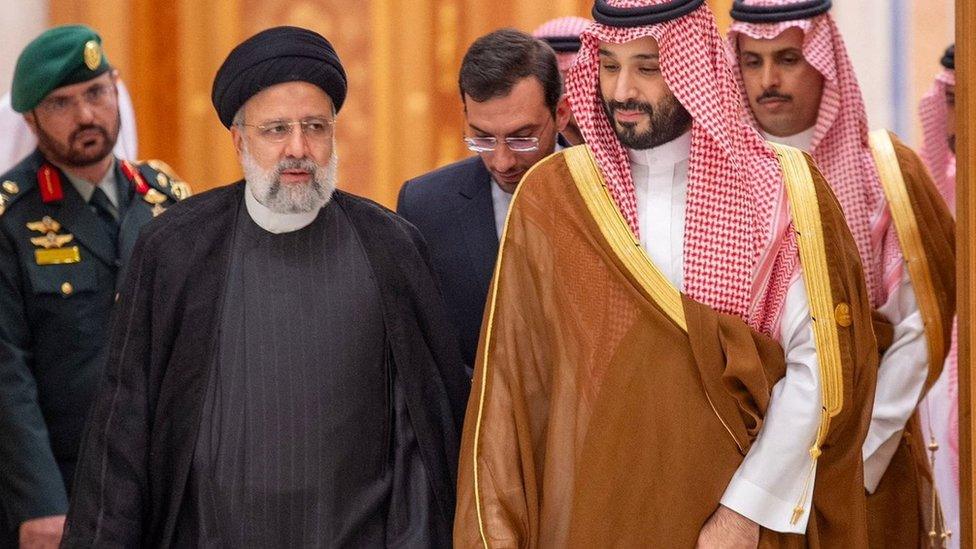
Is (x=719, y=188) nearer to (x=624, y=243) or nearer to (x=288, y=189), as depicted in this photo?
(x=624, y=243)

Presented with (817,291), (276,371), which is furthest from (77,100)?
(817,291)

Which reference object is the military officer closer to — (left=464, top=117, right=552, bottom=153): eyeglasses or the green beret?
the green beret

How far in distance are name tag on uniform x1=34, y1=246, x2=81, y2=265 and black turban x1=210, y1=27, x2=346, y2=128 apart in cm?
99

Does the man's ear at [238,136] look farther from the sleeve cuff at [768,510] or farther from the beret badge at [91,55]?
the sleeve cuff at [768,510]

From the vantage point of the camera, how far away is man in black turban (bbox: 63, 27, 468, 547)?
3.35m

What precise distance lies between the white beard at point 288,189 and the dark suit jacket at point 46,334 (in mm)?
1062

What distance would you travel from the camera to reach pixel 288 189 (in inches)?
136

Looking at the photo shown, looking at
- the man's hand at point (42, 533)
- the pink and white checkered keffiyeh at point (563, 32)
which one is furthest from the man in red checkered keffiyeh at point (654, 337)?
the man's hand at point (42, 533)

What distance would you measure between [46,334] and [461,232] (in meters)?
1.27

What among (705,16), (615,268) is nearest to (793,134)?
(705,16)

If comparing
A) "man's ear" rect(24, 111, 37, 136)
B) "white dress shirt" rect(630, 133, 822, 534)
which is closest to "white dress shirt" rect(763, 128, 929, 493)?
"white dress shirt" rect(630, 133, 822, 534)

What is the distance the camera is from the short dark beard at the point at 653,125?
335 cm

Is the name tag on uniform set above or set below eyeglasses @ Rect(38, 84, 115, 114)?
below

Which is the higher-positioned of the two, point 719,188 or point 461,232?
point 719,188
